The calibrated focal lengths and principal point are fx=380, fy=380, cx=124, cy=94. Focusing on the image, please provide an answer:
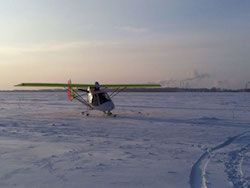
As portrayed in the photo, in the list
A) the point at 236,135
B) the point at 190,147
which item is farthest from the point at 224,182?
the point at 236,135

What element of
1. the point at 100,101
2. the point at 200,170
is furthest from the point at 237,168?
the point at 100,101

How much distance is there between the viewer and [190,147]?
34.0 feet

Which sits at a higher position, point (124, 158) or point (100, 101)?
point (100, 101)

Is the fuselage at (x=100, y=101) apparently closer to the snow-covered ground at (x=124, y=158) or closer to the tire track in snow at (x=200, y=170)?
the snow-covered ground at (x=124, y=158)

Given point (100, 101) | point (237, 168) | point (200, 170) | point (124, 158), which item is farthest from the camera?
point (100, 101)

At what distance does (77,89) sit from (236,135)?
14443 mm

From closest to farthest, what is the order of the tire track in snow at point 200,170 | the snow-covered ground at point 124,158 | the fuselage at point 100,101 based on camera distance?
the tire track in snow at point 200,170 < the snow-covered ground at point 124,158 < the fuselage at point 100,101

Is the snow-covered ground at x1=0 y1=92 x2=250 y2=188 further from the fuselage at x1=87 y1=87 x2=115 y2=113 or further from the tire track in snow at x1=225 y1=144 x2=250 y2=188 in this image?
the fuselage at x1=87 y1=87 x2=115 y2=113

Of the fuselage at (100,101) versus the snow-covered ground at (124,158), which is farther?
the fuselage at (100,101)

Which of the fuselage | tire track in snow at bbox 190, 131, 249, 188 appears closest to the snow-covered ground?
tire track in snow at bbox 190, 131, 249, 188

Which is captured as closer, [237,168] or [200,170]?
[200,170]

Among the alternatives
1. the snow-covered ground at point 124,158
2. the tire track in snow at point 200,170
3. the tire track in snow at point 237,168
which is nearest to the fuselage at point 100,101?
the snow-covered ground at point 124,158

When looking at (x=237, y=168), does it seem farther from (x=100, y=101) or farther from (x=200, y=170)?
(x=100, y=101)

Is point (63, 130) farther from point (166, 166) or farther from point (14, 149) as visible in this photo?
point (166, 166)
